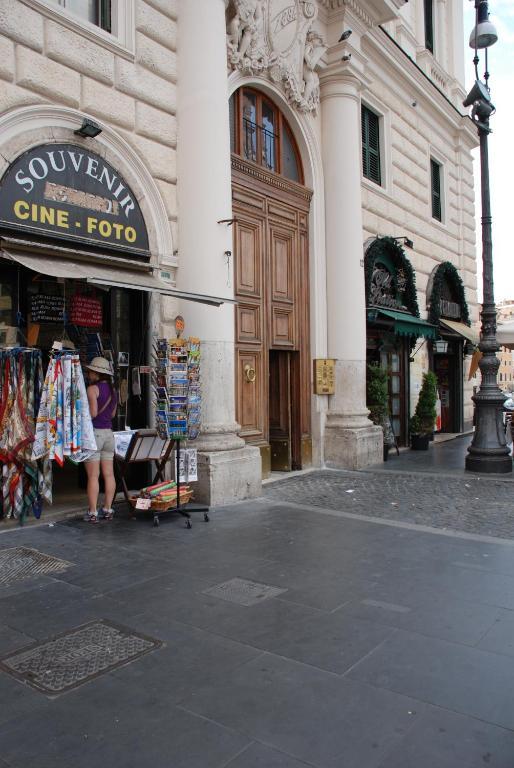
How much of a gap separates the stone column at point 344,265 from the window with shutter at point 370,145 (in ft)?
6.72

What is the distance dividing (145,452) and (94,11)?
579 cm

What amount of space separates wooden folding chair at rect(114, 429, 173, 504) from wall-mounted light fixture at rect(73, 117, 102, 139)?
3661mm

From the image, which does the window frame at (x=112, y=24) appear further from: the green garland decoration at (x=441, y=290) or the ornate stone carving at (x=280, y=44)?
the green garland decoration at (x=441, y=290)

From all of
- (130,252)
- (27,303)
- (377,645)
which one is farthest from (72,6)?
(377,645)

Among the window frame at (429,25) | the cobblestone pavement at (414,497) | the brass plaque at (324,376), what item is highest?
the window frame at (429,25)

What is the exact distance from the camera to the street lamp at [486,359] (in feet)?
37.2

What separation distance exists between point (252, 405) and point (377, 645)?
656 cm

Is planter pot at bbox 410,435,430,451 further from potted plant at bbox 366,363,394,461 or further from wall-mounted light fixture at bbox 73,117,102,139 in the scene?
wall-mounted light fixture at bbox 73,117,102,139

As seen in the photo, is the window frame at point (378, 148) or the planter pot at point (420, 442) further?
the planter pot at point (420, 442)

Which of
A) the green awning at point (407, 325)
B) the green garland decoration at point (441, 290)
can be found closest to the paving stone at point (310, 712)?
the green awning at point (407, 325)

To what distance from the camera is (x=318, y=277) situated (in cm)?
1223

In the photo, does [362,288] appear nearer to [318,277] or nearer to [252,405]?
[318,277]

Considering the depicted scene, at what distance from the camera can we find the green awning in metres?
13.9

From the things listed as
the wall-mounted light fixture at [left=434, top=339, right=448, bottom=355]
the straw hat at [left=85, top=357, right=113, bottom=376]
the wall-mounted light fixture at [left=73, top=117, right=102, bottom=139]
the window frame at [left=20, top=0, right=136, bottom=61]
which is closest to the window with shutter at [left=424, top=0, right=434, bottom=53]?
the wall-mounted light fixture at [left=434, top=339, right=448, bottom=355]
